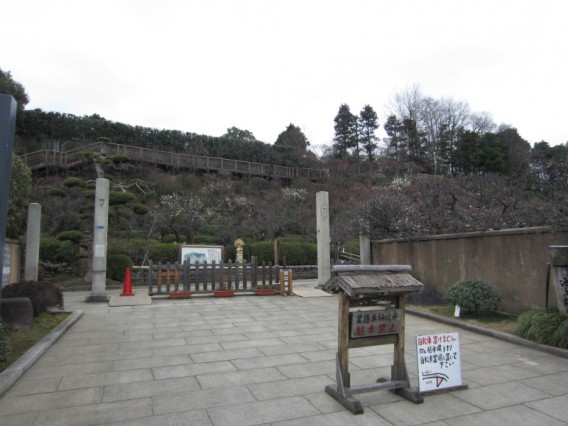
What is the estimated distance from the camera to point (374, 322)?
13.4ft

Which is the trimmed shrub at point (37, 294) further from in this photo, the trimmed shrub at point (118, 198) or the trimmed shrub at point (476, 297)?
the trimmed shrub at point (476, 297)

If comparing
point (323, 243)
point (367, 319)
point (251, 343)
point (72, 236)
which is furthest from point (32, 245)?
point (367, 319)

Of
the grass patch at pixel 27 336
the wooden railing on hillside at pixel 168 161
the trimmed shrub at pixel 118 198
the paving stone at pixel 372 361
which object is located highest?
the wooden railing on hillside at pixel 168 161

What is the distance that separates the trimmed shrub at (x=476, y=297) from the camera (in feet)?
26.0

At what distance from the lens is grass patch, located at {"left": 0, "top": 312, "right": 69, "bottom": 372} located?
17.6ft

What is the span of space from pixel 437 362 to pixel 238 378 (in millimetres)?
2376

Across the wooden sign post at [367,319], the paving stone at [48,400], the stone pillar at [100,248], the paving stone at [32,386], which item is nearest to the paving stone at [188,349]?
the paving stone at [32,386]

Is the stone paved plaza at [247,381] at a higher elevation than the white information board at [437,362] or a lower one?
lower

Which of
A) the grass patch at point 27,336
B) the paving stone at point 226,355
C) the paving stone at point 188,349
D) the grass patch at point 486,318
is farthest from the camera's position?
the grass patch at point 486,318

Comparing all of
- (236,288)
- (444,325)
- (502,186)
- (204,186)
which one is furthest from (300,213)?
(444,325)

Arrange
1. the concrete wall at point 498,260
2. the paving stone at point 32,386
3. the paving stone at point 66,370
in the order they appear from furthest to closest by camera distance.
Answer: the concrete wall at point 498,260
the paving stone at point 66,370
the paving stone at point 32,386

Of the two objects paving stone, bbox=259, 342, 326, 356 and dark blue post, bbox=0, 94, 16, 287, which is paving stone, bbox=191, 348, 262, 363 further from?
dark blue post, bbox=0, 94, 16, 287

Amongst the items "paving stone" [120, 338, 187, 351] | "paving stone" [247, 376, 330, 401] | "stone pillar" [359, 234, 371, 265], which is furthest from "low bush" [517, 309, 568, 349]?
"stone pillar" [359, 234, 371, 265]

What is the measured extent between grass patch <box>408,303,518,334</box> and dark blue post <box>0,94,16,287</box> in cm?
809
